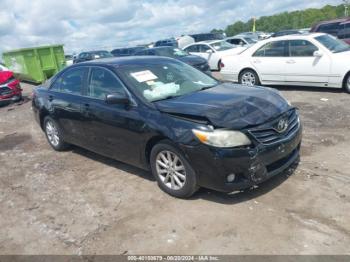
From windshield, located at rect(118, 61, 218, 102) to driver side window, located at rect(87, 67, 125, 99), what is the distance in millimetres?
141

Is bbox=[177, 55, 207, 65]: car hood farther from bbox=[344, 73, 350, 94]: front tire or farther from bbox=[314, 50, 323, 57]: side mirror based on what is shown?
bbox=[344, 73, 350, 94]: front tire

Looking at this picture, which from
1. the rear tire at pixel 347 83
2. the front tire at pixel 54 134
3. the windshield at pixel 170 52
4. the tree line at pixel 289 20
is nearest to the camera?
the front tire at pixel 54 134

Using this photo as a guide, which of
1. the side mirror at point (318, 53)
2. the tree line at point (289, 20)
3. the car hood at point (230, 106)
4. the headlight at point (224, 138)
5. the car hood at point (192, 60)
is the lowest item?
the tree line at point (289, 20)

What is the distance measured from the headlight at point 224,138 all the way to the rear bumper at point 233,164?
56 mm

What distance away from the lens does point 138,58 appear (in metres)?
5.74

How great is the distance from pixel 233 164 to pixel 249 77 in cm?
771

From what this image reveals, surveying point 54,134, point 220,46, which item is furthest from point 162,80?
point 220,46

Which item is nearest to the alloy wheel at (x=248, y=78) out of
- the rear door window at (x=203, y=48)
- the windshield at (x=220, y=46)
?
the windshield at (x=220, y=46)

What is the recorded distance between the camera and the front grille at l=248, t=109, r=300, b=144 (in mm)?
4013

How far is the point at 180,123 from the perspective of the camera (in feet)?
13.6

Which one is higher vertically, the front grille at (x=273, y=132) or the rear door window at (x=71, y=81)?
the rear door window at (x=71, y=81)

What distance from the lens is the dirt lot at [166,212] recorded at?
3.56 m

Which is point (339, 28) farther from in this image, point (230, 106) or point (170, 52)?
point (230, 106)

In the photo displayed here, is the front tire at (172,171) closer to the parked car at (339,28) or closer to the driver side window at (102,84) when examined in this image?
the driver side window at (102,84)
